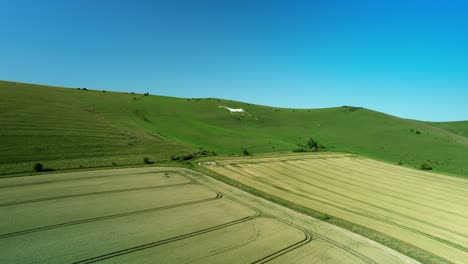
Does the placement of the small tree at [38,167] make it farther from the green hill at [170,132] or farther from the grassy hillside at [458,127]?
the grassy hillside at [458,127]

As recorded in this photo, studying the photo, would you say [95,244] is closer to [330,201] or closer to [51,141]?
[330,201]

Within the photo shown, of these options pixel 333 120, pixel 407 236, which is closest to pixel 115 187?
pixel 407 236

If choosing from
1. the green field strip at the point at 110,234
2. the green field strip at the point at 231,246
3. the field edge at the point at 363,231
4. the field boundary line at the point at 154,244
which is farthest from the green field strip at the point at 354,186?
the field boundary line at the point at 154,244

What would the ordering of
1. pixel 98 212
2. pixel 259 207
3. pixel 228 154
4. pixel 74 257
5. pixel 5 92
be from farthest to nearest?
1. pixel 5 92
2. pixel 228 154
3. pixel 259 207
4. pixel 98 212
5. pixel 74 257

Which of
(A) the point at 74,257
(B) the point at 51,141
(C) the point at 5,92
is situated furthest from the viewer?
(C) the point at 5,92

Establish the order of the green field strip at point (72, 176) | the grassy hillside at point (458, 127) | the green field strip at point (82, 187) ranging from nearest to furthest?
the green field strip at point (82, 187) → the green field strip at point (72, 176) → the grassy hillside at point (458, 127)

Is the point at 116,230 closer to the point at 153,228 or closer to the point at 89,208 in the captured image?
the point at 153,228
